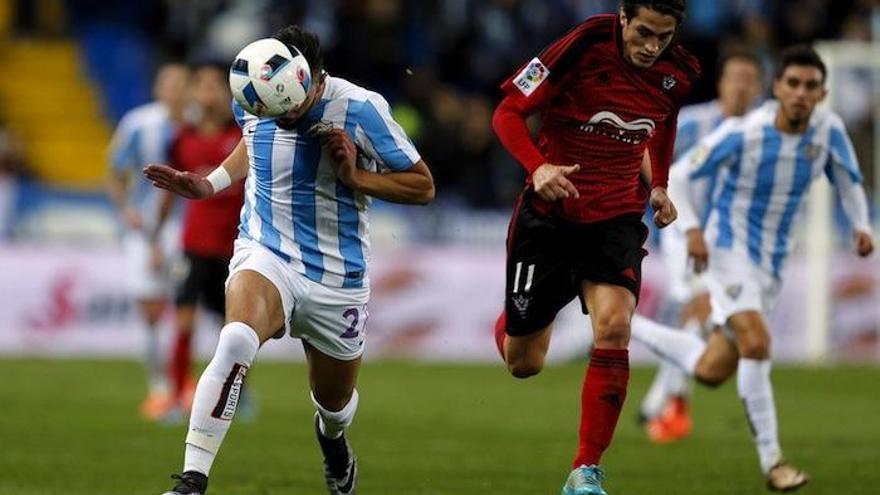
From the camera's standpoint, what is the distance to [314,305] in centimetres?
849

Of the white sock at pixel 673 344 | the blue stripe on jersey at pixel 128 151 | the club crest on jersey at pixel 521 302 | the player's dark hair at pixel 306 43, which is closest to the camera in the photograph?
the player's dark hair at pixel 306 43

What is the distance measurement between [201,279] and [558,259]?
582cm

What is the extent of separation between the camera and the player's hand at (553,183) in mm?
8227

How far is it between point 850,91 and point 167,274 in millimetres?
8906

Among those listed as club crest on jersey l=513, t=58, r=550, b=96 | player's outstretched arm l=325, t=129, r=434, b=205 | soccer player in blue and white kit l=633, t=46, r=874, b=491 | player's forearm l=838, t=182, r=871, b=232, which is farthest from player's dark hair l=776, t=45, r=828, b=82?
player's outstretched arm l=325, t=129, r=434, b=205

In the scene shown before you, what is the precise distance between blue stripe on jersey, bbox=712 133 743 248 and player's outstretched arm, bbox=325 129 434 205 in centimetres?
290

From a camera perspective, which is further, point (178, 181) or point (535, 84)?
point (535, 84)

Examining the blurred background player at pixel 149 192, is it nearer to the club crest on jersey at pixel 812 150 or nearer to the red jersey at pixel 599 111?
the club crest on jersey at pixel 812 150

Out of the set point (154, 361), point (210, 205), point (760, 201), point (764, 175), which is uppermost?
point (764, 175)

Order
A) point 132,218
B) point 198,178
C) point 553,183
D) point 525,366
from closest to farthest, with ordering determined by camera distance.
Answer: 1. point 553,183
2. point 198,178
3. point 525,366
4. point 132,218

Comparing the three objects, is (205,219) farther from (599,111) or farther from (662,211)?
(662,211)

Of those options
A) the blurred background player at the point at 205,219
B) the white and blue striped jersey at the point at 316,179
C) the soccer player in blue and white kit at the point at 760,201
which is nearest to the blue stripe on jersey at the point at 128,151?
the blurred background player at the point at 205,219

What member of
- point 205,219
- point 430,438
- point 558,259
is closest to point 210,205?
point 205,219

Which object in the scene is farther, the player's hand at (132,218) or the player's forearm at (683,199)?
the player's hand at (132,218)
